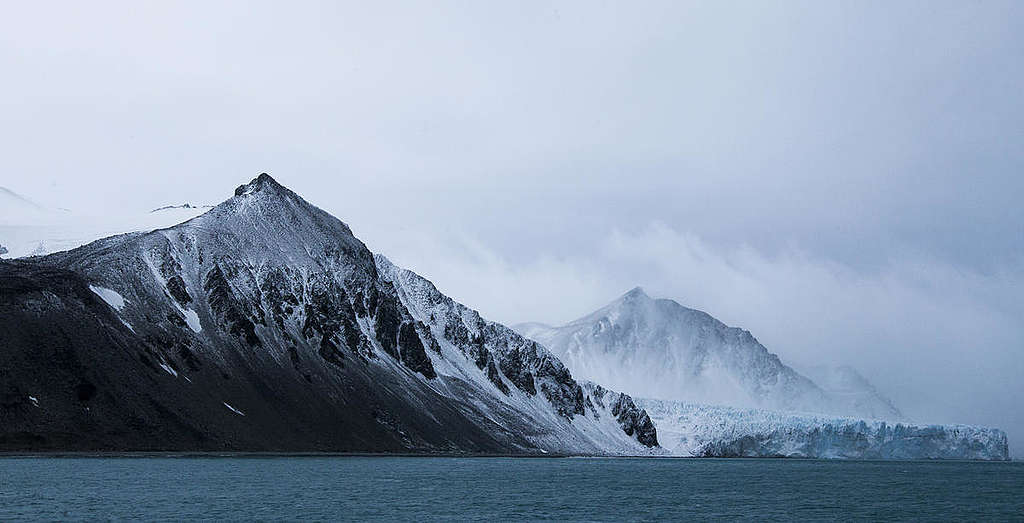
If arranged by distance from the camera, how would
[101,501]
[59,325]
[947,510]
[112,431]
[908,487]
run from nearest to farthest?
[101,501] → [947,510] → [908,487] → [112,431] → [59,325]

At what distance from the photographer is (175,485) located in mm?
110062

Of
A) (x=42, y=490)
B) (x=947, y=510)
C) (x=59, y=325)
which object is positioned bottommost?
(x=42, y=490)

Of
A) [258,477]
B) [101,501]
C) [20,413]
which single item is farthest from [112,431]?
[101,501]

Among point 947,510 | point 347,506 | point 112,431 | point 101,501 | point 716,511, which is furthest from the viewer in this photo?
point 112,431

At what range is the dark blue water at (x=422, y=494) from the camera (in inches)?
3561

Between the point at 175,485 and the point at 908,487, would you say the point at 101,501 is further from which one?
the point at 908,487

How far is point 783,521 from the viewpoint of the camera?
94.4m

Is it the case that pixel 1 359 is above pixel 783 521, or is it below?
above

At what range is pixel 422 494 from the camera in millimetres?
113250

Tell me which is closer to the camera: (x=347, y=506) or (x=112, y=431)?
(x=347, y=506)

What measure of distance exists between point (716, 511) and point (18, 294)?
13292cm

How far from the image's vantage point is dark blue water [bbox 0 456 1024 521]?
90438mm

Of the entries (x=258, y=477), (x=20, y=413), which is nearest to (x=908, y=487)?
(x=258, y=477)

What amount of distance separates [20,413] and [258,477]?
177ft
